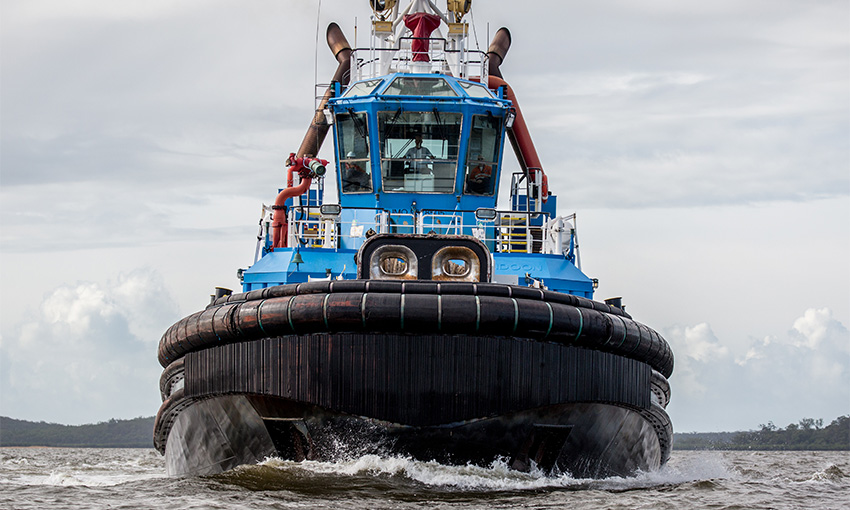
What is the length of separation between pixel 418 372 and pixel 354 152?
5.06 metres

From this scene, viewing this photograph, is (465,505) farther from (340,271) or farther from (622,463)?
(340,271)

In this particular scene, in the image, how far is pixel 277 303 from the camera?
866cm

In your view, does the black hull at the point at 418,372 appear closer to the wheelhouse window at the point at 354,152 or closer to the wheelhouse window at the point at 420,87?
the wheelhouse window at the point at 354,152

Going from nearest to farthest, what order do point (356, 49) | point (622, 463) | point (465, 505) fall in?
point (465, 505) → point (622, 463) → point (356, 49)

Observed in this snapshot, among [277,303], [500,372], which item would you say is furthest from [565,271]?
[277,303]

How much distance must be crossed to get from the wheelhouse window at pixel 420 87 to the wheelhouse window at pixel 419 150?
0.38m

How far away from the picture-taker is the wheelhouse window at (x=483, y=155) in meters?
12.5

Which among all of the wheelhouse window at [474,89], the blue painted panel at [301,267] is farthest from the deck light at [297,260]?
the wheelhouse window at [474,89]


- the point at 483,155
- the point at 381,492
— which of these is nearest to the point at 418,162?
the point at 483,155

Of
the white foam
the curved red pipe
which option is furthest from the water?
the curved red pipe

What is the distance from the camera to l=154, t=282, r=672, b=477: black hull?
8398 millimetres

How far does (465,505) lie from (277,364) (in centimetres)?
218

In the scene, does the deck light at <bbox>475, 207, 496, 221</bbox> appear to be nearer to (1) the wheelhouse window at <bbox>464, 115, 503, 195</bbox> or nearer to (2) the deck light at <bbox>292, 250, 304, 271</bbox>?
(1) the wheelhouse window at <bbox>464, 115, 503, 195</bbox>

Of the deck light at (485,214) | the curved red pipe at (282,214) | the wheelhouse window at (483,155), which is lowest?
the deck light at (485,214)
